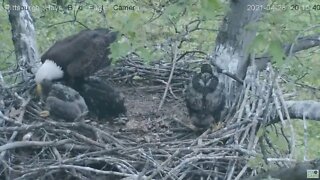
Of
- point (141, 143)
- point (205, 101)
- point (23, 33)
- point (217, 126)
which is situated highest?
point (23, 33)

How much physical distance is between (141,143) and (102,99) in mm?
825

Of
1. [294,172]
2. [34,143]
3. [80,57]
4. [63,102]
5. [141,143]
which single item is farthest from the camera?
[80,57]

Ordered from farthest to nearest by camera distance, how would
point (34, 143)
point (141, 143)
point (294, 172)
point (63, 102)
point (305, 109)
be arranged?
point (63, 102) → point (141, 143) → point (34, 143) → point (305, 109) → point (294, 172)

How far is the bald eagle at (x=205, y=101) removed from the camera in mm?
5129

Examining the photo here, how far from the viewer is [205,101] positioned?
5.16 metres

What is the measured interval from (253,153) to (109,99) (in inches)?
68.9

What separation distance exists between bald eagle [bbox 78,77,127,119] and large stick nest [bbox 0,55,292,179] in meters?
0.08

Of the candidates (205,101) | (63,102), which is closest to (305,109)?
(205,101)

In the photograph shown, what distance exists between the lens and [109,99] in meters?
5.57

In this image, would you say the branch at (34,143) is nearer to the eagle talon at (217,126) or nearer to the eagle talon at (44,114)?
the eagle talon at (44,114)

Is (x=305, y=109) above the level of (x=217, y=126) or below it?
above

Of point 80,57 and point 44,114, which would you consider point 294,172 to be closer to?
point 44,114

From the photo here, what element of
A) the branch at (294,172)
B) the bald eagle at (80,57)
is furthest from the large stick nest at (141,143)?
the branch at (294,172)

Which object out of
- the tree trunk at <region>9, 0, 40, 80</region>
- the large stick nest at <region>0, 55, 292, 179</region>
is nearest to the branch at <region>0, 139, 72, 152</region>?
the large stick nest at <region>0, 55, 292, 179</region>
